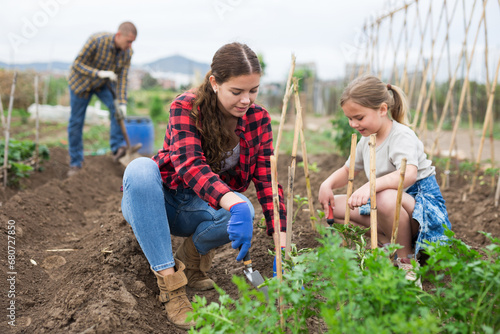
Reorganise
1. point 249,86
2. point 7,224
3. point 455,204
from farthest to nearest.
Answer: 1. point 455,204
2. point 7,224
3. point 249,86

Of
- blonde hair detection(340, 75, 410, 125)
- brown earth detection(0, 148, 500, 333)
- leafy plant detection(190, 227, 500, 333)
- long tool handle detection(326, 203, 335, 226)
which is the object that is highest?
blonde hair detection(340, 75, 410, 125)

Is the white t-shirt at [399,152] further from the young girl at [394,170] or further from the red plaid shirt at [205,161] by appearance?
the red plaid shirt at [205,161]

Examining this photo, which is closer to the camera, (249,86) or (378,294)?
(378,294)

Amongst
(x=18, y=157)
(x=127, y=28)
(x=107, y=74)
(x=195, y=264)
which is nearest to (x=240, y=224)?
(x=195, y=264)

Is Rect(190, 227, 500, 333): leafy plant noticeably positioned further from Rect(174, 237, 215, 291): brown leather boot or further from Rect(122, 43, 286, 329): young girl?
Rect(174, 237, 215, 291): brown leather boot

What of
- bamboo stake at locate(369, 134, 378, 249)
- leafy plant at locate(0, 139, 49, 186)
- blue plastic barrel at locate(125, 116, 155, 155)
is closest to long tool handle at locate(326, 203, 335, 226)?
bamboo stake at locate(369, 134, 378, 249)

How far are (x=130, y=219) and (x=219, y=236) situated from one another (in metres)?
0.41

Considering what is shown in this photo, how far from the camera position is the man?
462 centimetres

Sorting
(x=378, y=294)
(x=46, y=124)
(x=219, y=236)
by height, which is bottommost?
(x=46, y=124)

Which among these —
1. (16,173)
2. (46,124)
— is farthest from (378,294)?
(46,124)

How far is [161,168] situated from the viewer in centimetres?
198

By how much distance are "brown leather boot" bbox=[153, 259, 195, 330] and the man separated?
3.22m

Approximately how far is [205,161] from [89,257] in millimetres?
928

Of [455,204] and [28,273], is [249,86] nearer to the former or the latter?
[28,273]
